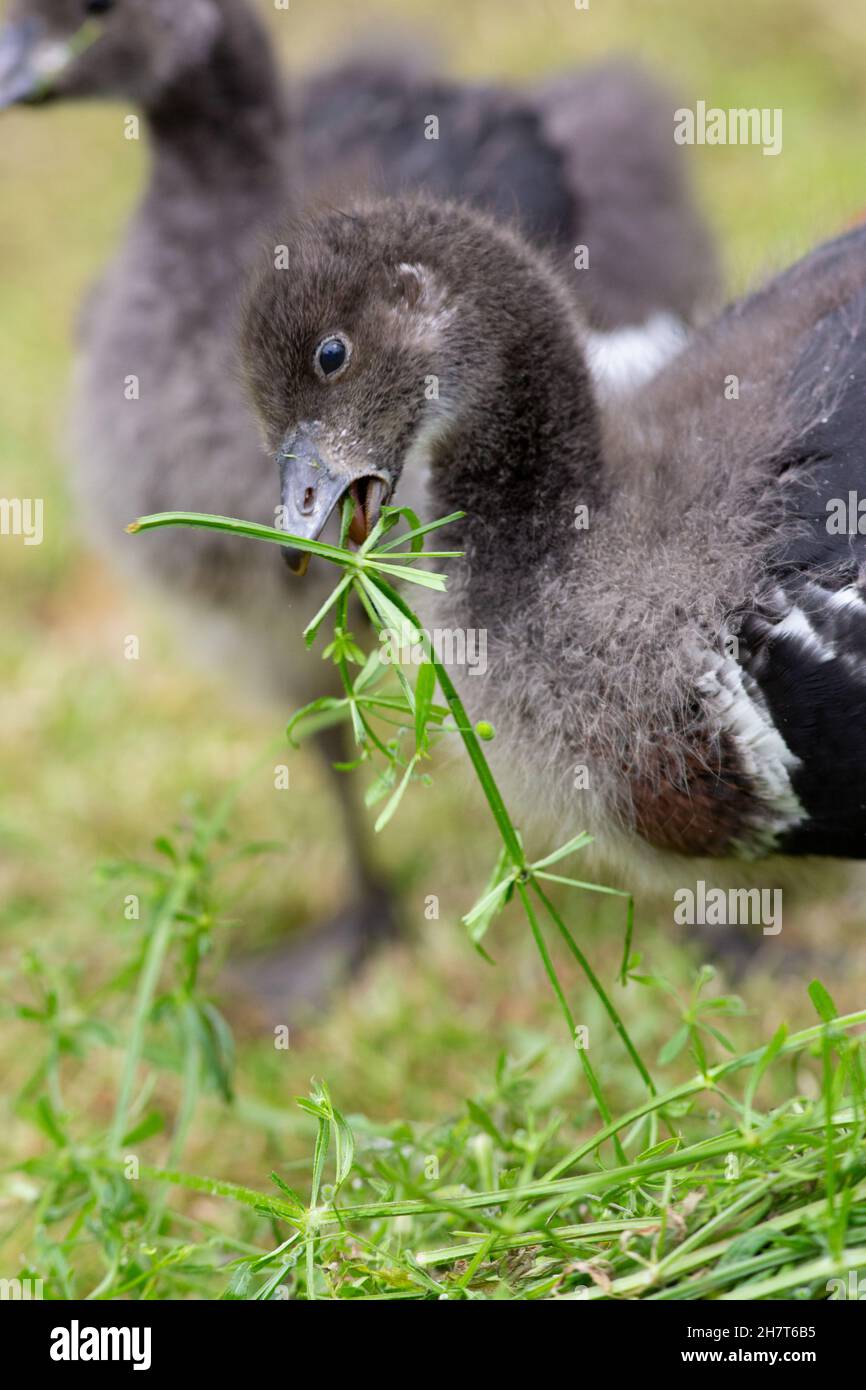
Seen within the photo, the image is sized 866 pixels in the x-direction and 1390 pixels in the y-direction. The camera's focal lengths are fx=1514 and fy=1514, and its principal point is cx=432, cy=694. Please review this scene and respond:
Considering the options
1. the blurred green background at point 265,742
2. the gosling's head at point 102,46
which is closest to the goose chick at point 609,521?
the blurred green background at point 265,742

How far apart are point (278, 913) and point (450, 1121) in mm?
1345

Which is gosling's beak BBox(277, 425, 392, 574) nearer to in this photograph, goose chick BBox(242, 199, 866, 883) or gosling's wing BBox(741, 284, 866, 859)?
goose chick BBox(242, 199, 866, 883)

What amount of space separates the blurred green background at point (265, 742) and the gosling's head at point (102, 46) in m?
0.70

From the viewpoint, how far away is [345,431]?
1882 millimetres

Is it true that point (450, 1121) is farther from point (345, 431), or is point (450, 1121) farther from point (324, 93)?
point (324, 93)

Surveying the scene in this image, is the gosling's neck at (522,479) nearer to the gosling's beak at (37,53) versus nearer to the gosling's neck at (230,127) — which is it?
the gosling's neck at (230,127)

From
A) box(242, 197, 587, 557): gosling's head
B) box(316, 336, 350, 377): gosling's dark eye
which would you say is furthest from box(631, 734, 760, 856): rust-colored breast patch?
box(316, 336, 350, 377): gosling's dark eye

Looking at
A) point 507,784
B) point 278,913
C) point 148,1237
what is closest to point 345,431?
point 507,784

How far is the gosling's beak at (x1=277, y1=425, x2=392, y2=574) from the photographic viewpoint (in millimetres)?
1818

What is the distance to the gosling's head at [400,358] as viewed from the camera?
1.88m

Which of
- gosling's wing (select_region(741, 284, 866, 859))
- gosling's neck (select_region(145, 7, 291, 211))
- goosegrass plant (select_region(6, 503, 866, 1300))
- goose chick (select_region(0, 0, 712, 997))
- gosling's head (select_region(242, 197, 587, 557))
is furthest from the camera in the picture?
gosling's neck (select_region(145, 7, 291, 211))

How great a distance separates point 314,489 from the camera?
1834 mm

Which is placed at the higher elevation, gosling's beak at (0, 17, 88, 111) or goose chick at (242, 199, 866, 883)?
gosling's beak at (0, 17, 88, 111)
